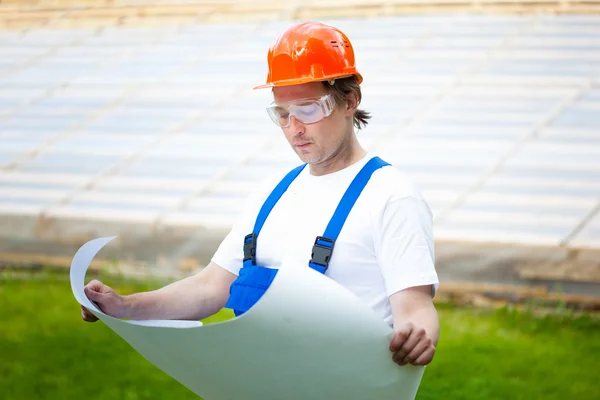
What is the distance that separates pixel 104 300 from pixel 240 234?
0.37 m

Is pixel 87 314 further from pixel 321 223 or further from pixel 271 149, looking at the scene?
pixel 271 149

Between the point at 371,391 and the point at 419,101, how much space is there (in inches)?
231

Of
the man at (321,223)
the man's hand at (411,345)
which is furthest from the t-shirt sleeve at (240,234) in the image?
the man's hand at (411,345)

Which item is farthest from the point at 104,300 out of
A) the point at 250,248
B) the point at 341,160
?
the point at 341,160

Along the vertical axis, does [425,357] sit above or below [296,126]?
below

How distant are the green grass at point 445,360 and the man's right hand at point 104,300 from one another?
6.90 feet

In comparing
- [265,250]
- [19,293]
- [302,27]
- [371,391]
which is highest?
[302,27]

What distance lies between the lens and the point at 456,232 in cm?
555

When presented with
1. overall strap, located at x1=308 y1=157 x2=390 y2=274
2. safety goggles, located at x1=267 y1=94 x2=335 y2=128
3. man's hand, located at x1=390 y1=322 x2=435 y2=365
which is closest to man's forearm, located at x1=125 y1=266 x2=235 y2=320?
overall strap, located at x1=308 y1=157 x2=390 y2=274

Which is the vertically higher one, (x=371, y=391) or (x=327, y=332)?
(x=327, y=332)

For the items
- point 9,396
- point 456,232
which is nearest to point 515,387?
point 456,232

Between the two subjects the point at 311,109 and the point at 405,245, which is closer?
the point at 405,245

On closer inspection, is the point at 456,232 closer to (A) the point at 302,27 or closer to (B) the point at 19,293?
(B) the point at 19,293

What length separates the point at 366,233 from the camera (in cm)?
197
